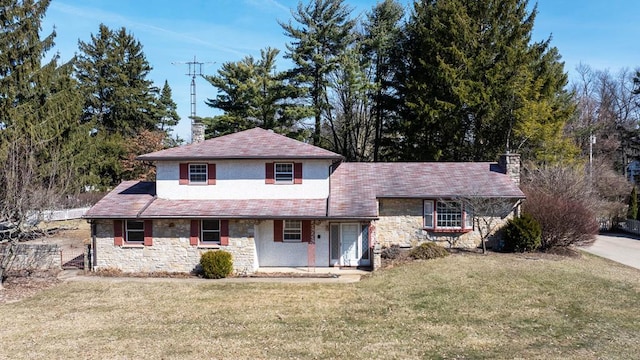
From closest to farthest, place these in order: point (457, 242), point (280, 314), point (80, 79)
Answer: point (280, 314)
point (457, 242)
point (80, 79)

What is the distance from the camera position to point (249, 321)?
42.4 feet

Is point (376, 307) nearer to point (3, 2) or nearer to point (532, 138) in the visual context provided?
point (532, 138)

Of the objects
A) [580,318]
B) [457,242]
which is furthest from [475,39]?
[580,318]

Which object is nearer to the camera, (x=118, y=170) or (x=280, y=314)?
(x=280, y=314)

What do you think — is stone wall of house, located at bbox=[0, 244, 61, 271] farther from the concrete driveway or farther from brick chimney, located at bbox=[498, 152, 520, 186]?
the concrete driveway

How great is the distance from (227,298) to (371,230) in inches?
309

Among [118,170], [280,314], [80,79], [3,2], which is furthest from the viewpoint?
[80,79]

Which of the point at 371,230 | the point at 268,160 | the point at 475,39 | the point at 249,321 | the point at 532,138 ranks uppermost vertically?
the point at 475,39

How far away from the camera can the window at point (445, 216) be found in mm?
21953

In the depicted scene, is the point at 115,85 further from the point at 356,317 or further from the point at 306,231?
the point at 356,317

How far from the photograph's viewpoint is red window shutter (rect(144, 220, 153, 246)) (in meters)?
19.6

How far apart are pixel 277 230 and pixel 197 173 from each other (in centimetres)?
474

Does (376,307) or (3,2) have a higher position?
Result: (3,2)

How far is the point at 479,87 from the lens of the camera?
34.0 m
